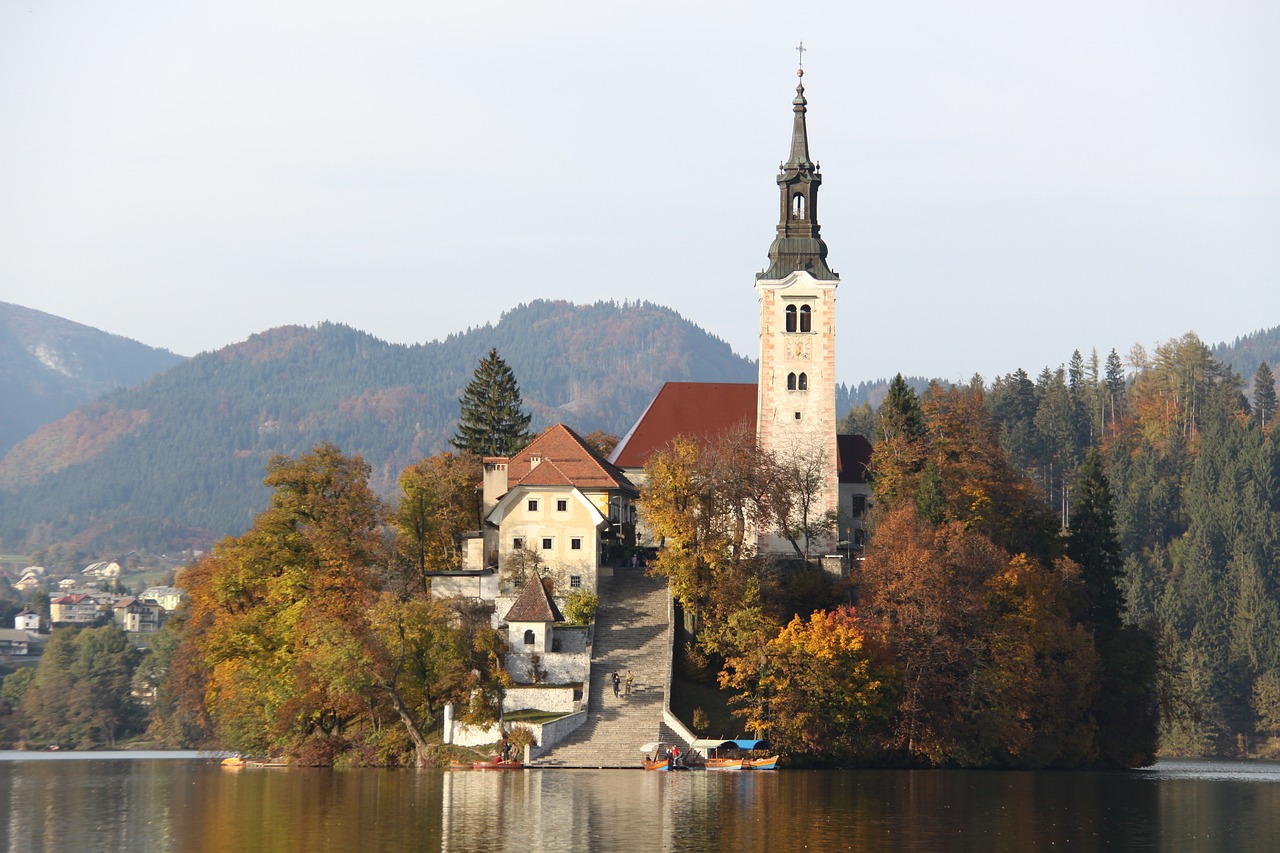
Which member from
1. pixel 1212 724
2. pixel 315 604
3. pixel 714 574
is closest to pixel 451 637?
pixel 315 604

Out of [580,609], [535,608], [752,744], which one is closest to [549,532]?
[580,609]

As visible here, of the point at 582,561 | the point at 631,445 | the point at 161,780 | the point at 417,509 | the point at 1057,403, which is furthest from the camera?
the point at 1057,403

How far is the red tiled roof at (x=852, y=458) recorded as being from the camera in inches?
3469

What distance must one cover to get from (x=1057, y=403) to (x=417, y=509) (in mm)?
85044

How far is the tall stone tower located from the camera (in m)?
85.5

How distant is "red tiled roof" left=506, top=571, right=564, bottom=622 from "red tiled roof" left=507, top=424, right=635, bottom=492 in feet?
26.3

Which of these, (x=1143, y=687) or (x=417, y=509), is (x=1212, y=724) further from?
(x=417, y=509)

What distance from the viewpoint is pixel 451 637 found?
227 feet

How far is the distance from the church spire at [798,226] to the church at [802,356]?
1.9 inches

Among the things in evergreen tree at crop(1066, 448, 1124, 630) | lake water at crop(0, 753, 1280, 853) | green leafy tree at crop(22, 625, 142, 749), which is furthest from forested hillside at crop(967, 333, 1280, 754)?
green leafy tree at crop(22, 625, 142, 749)

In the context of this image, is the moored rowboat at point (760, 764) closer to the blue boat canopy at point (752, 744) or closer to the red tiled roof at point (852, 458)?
the blue boat canopy at point (752, 744)

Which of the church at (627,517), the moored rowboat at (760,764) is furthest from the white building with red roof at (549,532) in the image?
Answer: the moored rowboat at (760,764)

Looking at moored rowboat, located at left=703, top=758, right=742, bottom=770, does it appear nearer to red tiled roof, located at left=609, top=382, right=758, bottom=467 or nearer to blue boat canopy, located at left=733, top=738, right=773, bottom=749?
blue boat canopy, located at left=733, top=738, right=773, bottom=749

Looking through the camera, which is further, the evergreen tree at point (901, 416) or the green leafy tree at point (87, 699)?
the green leafy tree at point (87, 699)
